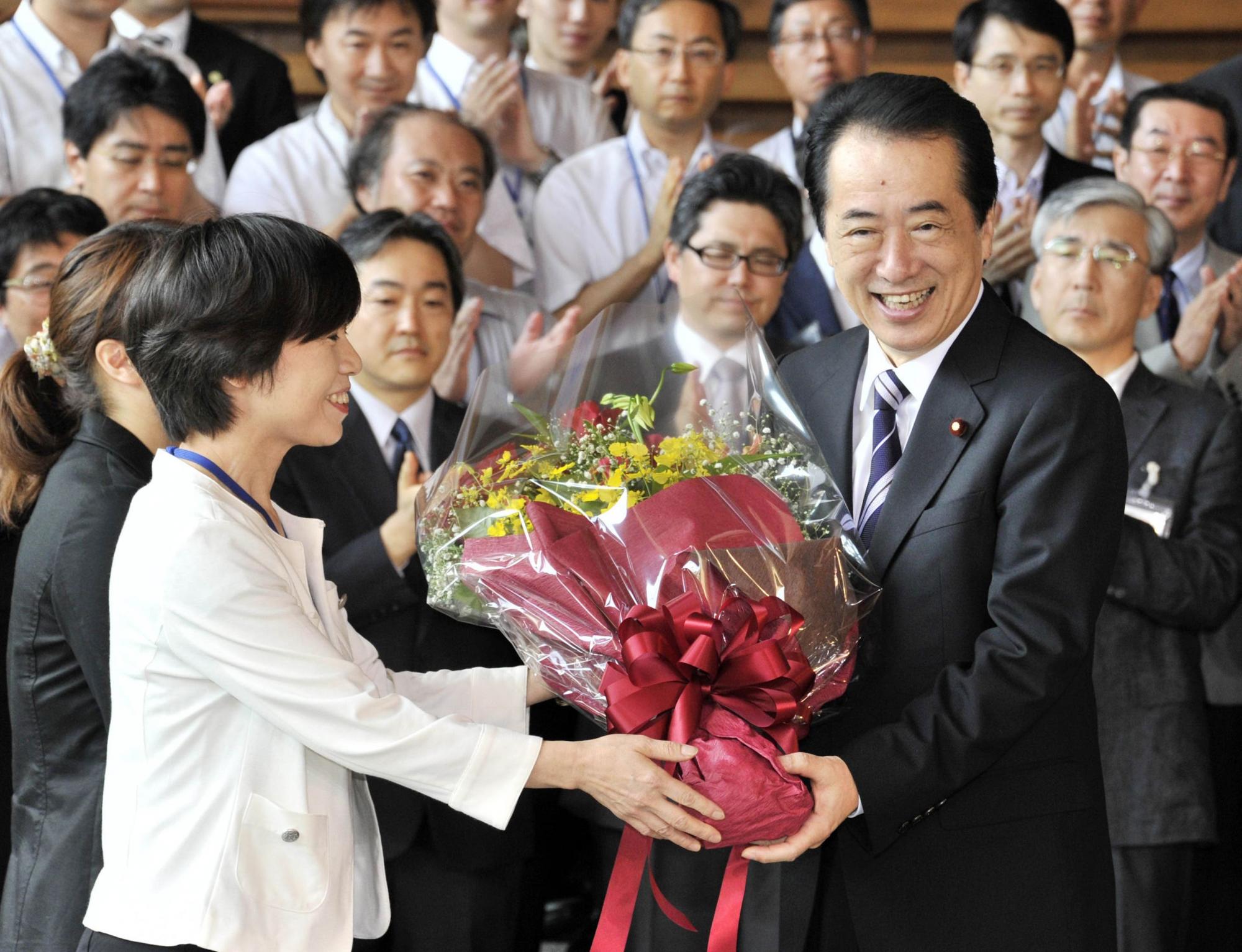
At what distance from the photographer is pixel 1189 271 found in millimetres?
3672

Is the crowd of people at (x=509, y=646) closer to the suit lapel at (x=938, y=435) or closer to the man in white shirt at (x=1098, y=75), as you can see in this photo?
the suit lapel at (x=938, y=435)

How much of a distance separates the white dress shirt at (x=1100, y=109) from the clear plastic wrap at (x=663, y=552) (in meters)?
2.85

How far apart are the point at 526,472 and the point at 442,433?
1.06 meters

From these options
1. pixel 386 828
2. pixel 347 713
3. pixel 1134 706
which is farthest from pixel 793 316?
pixel 347 713

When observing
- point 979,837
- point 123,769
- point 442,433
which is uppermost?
point 442,433

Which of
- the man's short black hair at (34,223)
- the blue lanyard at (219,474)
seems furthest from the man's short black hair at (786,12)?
the blue lanyard at (219,474)

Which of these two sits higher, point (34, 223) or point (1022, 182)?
point (1022, 182)

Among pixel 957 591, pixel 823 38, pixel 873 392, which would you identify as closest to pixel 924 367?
pixel 873 392

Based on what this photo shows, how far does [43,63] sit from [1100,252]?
8.32 feet

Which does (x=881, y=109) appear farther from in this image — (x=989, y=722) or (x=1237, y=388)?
(x=1237, y=388)

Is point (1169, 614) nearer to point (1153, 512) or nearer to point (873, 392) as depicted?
point (1153, 512)

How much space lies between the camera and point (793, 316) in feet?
11.3

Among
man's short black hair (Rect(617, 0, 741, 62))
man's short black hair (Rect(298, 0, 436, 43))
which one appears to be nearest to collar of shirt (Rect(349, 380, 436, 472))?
man's short black hair (Rect(298, 0, 436, 43))

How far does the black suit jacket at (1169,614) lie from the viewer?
258 centimetres
